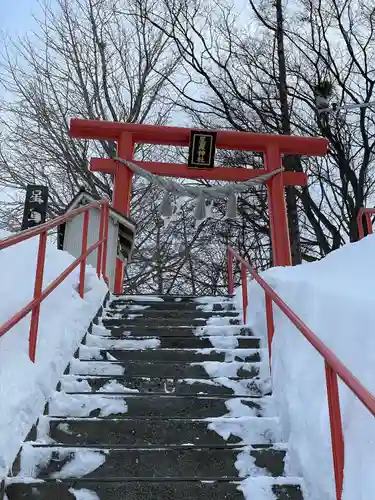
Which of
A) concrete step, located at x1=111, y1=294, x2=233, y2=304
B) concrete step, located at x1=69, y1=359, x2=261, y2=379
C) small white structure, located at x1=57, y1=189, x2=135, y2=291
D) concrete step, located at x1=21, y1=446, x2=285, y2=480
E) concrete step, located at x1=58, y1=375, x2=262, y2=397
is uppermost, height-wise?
small white structure, located at x1=57, y1=189, x2=135, y2=291

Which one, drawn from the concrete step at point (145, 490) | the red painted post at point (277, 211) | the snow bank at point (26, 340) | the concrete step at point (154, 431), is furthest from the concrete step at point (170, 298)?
the concrete step at point (145, 490)

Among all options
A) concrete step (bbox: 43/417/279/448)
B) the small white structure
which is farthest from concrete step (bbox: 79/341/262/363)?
the small white structure

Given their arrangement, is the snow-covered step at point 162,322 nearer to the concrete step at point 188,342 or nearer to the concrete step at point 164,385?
the concrete step at point 188,342

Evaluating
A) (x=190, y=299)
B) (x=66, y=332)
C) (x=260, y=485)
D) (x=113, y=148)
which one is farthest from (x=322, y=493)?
(x=113, y=148)

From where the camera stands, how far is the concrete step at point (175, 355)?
419 cm

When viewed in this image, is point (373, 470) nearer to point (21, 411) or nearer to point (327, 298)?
point (327, 298)

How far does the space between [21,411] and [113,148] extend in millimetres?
13196

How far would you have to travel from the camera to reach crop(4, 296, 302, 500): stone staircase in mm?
2512

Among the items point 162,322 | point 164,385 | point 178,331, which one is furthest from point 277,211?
point 164,385

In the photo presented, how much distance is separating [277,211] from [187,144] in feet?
6.97

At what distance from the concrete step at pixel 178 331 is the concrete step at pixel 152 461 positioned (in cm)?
198

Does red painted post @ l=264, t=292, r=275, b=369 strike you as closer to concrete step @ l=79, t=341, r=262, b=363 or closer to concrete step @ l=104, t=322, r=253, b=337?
concrete step @ l=79, t=341, r=262, b=363

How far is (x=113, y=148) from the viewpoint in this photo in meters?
Answer: 15.2

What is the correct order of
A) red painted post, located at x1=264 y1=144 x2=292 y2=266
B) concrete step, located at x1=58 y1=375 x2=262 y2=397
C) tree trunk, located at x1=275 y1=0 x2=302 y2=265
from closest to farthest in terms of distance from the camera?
concrete step, located at x1=58 y1=375 x2=262 y2=397
red painted post, located at x1=264 y1=144 x2=292 y2=266
tree trunk, located at x1=275 y1=0 x2=302 y2=265
